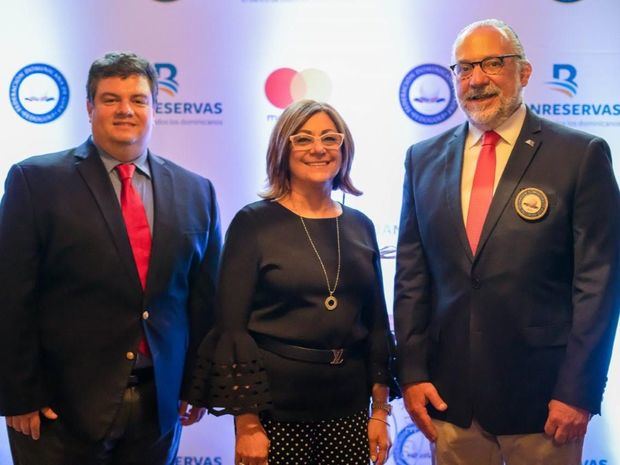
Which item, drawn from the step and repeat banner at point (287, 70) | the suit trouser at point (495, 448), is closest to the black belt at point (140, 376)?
the suit trouser at point (495, 448)

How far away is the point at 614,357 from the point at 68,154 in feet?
9.23

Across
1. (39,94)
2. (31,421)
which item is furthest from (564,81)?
(31,421)

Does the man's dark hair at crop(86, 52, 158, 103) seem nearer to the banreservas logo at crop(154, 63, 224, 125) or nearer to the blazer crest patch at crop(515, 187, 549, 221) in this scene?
the banreservas logo at crop(154, 63, 224, 125)

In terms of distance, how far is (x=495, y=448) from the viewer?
91.0 inches

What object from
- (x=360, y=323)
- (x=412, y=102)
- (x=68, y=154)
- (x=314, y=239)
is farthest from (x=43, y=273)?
(x=412, y=102)

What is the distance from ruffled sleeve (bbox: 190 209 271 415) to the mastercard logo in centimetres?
132

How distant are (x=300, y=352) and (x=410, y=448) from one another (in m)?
1.71

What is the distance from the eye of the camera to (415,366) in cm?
236

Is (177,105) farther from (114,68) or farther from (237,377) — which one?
(237,377)

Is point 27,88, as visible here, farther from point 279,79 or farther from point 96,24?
point 279,79

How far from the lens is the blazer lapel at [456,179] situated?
88.7 inches

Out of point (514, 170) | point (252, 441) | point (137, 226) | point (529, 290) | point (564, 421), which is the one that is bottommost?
point (252, 441)

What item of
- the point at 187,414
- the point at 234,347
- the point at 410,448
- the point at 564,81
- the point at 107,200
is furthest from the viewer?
the point at 410,448

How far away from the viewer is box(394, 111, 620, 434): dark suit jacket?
212 centimetres
